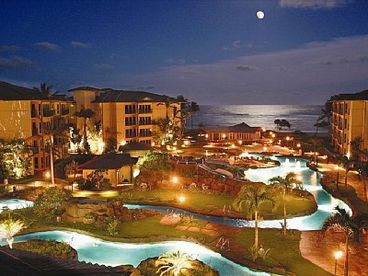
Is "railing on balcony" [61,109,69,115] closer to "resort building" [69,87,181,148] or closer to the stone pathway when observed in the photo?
"resort building" [69,87,181,148]

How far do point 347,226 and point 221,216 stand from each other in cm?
1176

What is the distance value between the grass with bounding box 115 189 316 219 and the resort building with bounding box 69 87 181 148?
2230 cm

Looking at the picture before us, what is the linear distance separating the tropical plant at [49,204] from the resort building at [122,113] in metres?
27.4

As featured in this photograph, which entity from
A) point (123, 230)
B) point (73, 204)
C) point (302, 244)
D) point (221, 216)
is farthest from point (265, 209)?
point (73, 204)

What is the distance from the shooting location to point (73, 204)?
86.1 ft

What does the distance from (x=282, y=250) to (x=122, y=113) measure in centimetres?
3929

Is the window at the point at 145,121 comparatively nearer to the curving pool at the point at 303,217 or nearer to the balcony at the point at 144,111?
the balcony at the point at 144,111

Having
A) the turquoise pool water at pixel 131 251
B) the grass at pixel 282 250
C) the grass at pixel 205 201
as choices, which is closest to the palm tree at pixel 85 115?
the grass at pixel 205 201

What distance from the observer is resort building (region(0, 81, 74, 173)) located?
41.0 m

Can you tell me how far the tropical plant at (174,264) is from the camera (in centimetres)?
1648

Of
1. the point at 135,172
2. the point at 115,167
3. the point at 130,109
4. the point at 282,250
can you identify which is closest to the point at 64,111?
the point at 130,109

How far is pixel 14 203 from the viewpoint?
31.0 meters

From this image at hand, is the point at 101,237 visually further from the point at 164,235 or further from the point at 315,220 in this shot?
the point at 315,220

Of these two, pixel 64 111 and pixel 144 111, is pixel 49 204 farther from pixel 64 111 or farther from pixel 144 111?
pixel 144 111
